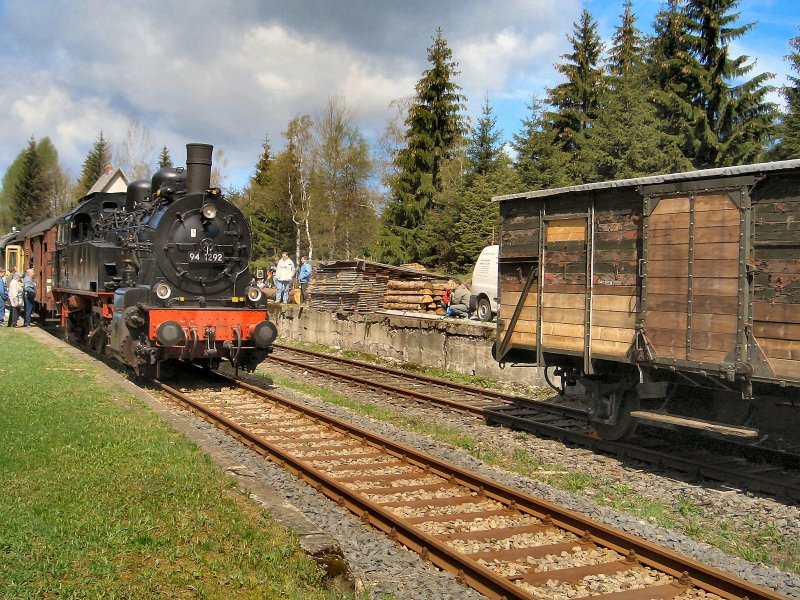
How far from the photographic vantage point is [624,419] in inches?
329

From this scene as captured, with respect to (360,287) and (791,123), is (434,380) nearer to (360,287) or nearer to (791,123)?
(360,287)

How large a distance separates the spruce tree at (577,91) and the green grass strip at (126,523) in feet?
95.0

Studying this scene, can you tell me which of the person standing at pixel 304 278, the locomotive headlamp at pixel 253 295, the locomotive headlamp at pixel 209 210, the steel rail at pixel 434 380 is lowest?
the steel rail at pixel 434 380

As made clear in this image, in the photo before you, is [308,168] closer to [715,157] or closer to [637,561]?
[715,157]

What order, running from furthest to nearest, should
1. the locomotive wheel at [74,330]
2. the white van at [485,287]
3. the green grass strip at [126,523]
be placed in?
the white van at [485,287]
the locomotive wheel at [74,330]
the green grass strip at [126,523]

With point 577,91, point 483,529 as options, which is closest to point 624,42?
point 577,91

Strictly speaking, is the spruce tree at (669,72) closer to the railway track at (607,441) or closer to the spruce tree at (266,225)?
the railway track at (607,441)

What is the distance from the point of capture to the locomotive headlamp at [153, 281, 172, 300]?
11.6 m

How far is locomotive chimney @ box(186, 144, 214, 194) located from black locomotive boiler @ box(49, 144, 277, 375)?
0.02m

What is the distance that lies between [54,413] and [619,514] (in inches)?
265

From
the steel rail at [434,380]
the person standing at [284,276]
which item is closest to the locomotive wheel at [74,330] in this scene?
the steel rail at [434,380]

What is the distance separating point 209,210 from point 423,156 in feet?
79.4

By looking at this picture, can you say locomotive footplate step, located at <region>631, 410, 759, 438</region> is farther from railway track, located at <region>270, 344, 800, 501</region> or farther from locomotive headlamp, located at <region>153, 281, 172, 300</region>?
Answer: locomotive headlamp, located at <region>153, 281, 172, 300</region>

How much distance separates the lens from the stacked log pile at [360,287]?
2019cm
